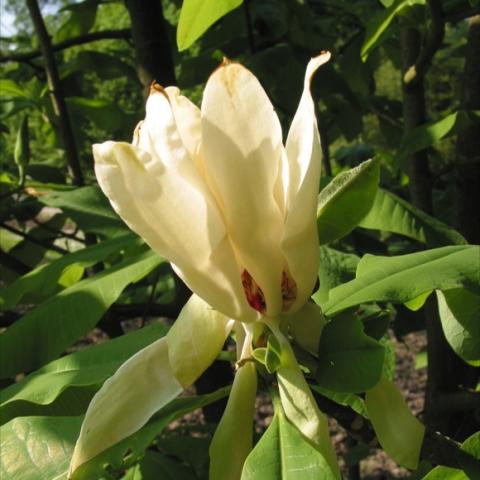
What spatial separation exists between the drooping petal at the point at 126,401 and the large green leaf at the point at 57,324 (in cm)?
39

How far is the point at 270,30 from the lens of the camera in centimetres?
207

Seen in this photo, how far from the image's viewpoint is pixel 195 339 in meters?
0.60

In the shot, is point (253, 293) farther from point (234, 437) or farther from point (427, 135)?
point (427, 135)

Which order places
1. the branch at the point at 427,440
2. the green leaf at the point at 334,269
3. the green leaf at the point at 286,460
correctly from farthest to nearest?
the green leaf at the point at 334,269
the branch at the point at 427,440
the green leaf at the point at 286,460

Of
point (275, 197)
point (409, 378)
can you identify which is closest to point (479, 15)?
point (275, 197)

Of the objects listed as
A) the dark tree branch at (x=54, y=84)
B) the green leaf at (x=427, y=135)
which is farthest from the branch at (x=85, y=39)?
the green leaf at (x=427, y=135)

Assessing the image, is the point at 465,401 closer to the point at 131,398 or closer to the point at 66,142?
the point at 131,398

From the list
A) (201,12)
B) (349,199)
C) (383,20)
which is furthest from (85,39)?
(349,199)

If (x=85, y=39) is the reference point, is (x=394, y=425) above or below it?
below

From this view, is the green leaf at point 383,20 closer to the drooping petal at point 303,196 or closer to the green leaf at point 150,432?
the drooping petal at point 303,196

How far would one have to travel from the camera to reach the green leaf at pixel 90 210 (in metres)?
1.42

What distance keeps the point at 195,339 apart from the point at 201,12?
0.46 m

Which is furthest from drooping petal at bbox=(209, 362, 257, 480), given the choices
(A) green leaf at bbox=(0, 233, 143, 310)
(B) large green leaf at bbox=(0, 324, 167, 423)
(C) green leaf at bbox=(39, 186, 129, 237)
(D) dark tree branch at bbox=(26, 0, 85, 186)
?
(D) dark tree branch at bbox=(26, 0, 85, 186)

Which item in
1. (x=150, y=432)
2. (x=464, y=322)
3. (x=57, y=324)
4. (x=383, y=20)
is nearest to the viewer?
(x=150, y=432)
